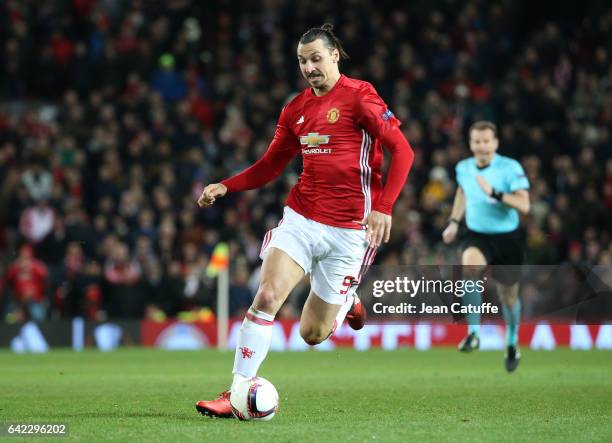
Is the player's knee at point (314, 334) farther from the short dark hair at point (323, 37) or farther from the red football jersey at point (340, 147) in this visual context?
the short dark hair at point (323, 37)

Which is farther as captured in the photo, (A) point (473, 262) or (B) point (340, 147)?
(A) point (473, 262)

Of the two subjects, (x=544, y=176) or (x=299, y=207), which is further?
(x=544, y=176)

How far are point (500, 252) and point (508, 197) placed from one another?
71cm

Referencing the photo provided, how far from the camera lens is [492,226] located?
11.6 m

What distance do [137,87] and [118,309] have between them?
4565mm

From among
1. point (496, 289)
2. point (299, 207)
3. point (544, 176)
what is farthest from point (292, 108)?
point (544, 176)

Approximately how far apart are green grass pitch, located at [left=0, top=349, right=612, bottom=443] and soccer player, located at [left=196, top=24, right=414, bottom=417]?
2.19ft

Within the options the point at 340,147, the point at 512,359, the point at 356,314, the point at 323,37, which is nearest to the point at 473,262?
the point at 512,359

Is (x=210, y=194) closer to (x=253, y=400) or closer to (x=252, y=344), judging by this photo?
(x=252, y=344)

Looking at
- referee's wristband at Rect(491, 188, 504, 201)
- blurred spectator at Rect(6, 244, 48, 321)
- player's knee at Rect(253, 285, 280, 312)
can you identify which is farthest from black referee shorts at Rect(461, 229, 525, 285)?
blurred spectator at Rect(6, 244, 48, 321)

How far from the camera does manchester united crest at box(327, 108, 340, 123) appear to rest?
7531 mm

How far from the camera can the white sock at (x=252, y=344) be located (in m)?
7.08

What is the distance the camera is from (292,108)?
7.77 metres

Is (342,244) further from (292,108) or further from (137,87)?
(137,87)
